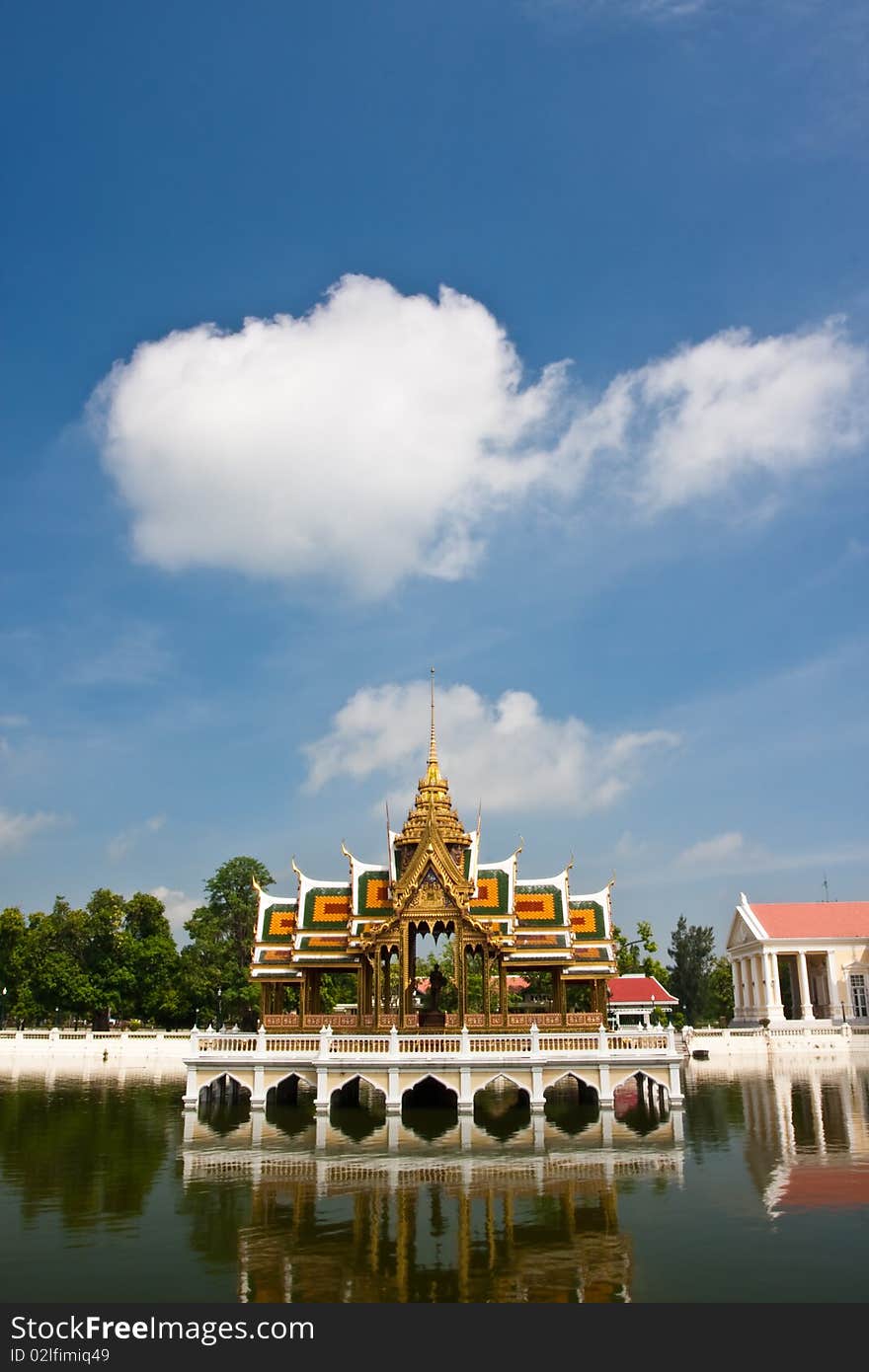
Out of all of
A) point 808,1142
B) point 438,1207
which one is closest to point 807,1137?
point 808,1142

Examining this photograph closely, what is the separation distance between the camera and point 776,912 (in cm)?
8200

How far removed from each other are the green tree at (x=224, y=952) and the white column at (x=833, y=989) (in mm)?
43046

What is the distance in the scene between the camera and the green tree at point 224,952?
66.3 m

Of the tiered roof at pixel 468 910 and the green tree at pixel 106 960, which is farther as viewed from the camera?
the green tree at pixel 106 960

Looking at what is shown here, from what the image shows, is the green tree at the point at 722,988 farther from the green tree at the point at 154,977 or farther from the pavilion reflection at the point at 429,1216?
the pavilion reflection at the point at 429,1216

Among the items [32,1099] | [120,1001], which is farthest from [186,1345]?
[120,1001]

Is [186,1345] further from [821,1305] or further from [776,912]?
[776,912]

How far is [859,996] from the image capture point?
74250 mm

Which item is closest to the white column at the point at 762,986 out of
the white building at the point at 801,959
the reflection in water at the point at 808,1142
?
the white building at the point at 801,959

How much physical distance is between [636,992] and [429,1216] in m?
42.5

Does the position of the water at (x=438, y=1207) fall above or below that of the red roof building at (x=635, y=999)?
below

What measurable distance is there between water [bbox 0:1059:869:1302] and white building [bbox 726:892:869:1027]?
43.6 meters

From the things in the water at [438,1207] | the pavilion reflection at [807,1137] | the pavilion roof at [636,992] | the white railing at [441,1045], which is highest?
the pavilion roof at [636,992]

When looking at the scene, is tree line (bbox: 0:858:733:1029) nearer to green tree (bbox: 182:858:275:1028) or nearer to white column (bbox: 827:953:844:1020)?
green tree (bbox: 182:858:275:1028)
